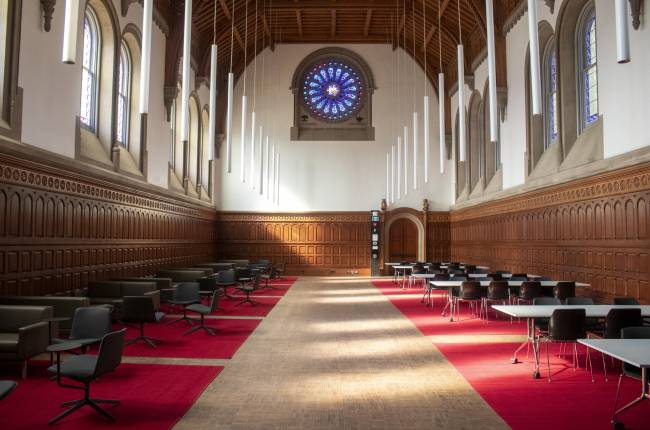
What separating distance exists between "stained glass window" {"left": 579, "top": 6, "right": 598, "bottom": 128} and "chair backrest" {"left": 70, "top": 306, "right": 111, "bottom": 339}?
12.2m

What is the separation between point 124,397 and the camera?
18.2 feet

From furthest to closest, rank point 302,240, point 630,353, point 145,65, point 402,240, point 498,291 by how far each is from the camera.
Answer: point 402,240, point 302,240, point 498,291, point 145,65, point 630,353

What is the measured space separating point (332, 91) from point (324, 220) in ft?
21.3

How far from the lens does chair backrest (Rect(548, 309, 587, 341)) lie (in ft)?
20.9

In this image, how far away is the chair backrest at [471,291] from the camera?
1054cm

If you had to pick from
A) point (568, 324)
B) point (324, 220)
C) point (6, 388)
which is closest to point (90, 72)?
point (6, 388)

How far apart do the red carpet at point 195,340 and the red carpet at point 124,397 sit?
33.4 inches

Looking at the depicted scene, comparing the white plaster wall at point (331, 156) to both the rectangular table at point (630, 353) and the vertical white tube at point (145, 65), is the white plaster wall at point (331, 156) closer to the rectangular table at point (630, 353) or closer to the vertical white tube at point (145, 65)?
the vertical white tube at point (145, 65)

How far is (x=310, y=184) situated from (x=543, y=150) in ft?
40.2

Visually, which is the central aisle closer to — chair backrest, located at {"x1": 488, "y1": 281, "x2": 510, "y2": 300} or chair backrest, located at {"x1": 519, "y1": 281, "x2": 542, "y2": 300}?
chair backrest, located at {"x1": 488, "y1": 281, "x2": 510, "y2": 300}

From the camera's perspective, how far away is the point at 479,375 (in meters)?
6.52

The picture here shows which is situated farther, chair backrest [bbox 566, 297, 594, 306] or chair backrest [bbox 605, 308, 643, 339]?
chair backrest [bbox 566, 297, 594, 306]

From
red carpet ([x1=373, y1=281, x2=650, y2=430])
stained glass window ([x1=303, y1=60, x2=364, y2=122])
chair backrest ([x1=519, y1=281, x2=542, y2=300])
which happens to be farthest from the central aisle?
stained glass window ([x1=303, y1=60, x2=364, y2=122])

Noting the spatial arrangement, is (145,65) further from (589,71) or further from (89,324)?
(589,71)
